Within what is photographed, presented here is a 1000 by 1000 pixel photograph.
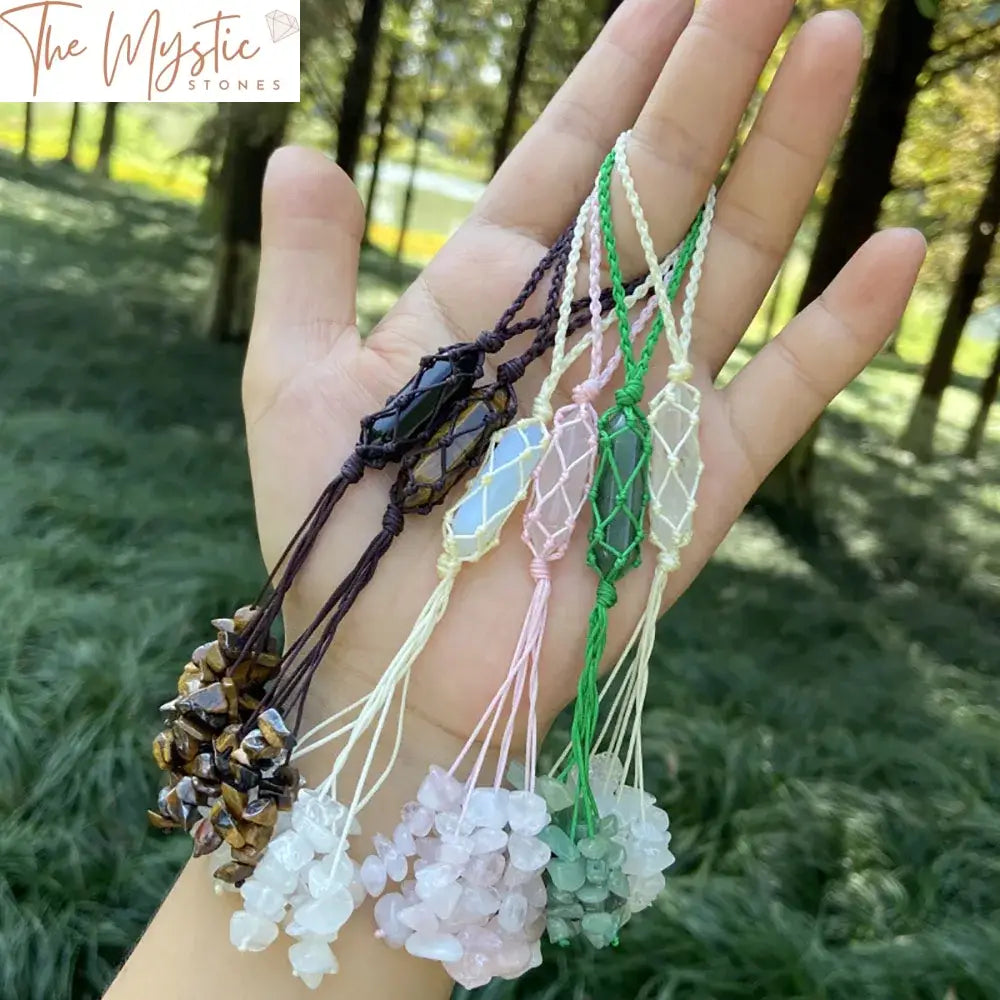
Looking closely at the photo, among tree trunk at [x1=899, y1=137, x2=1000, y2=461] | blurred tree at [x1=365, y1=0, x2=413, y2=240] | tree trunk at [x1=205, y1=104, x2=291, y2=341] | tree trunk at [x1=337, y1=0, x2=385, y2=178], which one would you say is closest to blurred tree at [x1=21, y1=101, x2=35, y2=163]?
blurred tree at [x1=365, y1=0, x2=413, y2=240]

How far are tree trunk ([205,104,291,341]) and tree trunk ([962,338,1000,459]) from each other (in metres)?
3.34

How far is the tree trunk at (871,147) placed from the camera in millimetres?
2479

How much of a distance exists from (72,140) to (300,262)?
6.86 meters

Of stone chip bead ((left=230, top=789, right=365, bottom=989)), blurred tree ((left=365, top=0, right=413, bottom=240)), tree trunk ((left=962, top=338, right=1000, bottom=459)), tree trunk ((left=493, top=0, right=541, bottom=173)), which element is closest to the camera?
stone chip bead ((left=230, top=789, right=365, bottom=989))

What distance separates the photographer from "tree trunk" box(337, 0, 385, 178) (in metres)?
3.02

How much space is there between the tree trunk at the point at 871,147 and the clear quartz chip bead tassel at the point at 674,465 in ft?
6.32

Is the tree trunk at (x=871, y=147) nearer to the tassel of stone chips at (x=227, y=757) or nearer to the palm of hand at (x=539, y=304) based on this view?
the palm of hand at (x=539, y=304)

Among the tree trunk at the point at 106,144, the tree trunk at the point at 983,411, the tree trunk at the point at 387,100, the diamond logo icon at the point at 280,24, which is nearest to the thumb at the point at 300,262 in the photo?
the diamond logo icon at the point at 280,24

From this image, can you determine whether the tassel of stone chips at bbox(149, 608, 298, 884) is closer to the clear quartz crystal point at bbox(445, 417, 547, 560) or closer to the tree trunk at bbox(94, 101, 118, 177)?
the clear quartz crystal point at bbox(445, 417, 547, 560)

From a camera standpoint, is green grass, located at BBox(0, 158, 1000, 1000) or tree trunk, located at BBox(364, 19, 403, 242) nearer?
green grass, located at BBox(0, 158, 1000, 1000)

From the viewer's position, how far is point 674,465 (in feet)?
2.57

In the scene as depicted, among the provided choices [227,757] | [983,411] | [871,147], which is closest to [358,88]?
[871,147]

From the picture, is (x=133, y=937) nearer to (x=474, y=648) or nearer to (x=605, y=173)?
(x=474, y=648)

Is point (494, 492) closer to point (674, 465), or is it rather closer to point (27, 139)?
point (674, 465)
